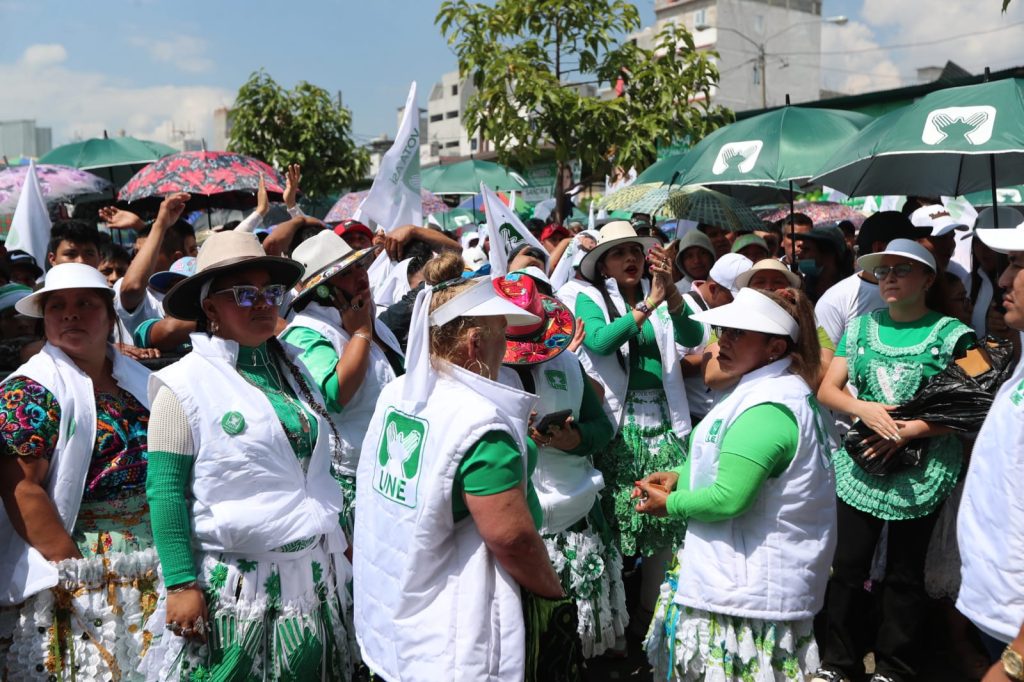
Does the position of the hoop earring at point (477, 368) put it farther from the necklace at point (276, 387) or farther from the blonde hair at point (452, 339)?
the necklace at point (276, 387)

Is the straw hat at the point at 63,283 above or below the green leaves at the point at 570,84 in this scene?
below

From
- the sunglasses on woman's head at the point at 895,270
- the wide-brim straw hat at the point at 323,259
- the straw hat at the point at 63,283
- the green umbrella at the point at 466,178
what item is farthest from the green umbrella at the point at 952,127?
the green umbrella at the point at 466,178

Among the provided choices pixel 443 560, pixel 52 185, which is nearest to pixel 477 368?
pixel 443 560

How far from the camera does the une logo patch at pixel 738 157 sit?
20.5 feet

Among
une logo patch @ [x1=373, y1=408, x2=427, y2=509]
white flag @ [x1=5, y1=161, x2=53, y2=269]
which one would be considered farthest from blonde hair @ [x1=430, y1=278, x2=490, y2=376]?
white flag @ [x1=5, y1=161, x2=53, y2=269]

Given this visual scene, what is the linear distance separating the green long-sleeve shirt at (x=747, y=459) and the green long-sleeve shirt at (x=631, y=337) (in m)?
1.62

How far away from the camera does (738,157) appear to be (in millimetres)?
6328

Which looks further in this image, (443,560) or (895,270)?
(895,270)

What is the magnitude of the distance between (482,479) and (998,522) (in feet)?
4.96

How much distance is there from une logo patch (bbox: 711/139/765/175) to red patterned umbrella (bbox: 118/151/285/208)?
3.07 meters

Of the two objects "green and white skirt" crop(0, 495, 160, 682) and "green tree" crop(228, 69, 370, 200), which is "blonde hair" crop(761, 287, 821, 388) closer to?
"green and white skirt" crop(0, 495, 160, 682)

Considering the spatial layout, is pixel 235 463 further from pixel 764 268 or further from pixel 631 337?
pixel 764 268

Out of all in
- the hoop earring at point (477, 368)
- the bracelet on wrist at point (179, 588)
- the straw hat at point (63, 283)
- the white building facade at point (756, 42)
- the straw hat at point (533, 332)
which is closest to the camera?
the hoop earring at point (477, 368)

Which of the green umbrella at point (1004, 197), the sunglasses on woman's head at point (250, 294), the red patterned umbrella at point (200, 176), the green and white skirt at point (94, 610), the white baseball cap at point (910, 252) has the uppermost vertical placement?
the red patterned umbrella at point (200, 176)
